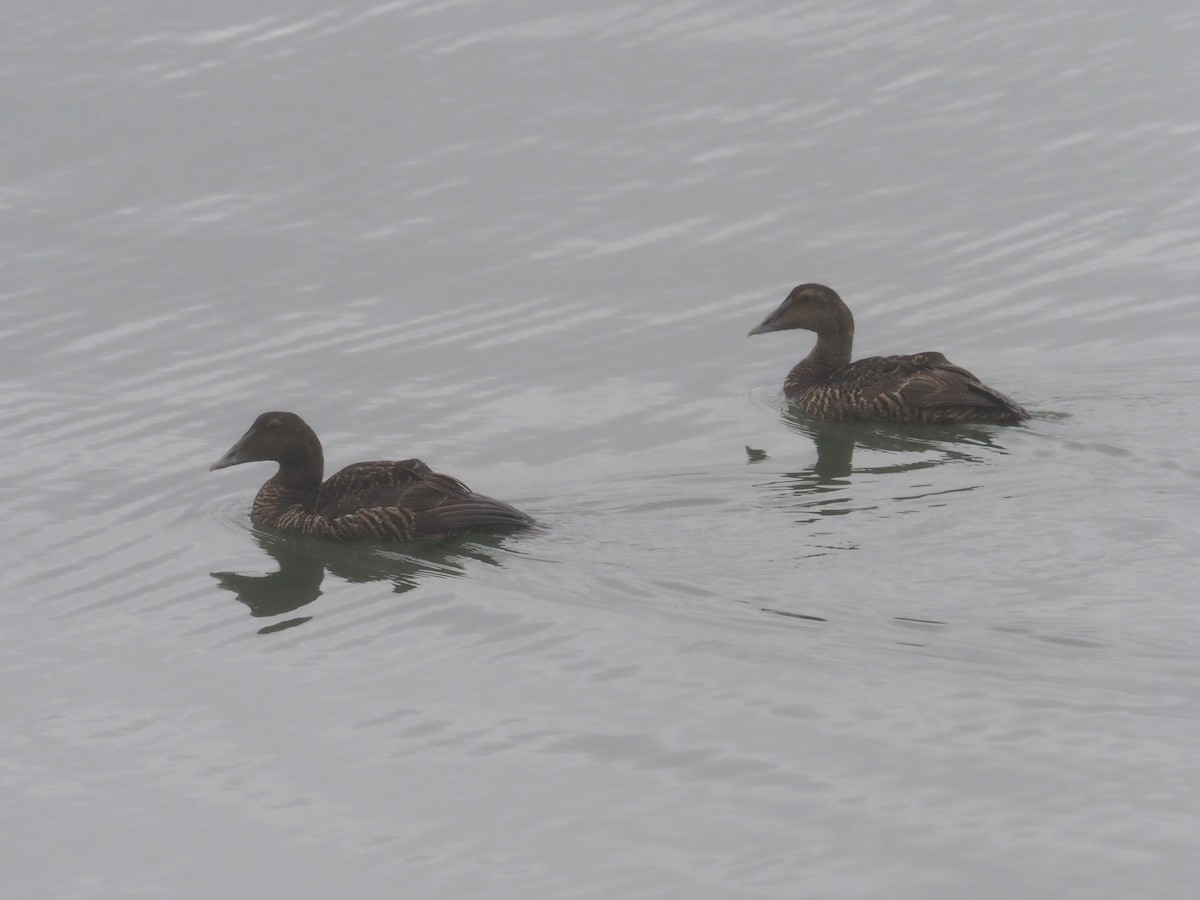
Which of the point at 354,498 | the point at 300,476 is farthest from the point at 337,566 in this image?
the point at 300,476

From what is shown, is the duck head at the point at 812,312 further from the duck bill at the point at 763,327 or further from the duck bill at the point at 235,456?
the duck bill at the point at 235,456

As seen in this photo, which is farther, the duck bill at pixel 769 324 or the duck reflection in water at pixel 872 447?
the duck bill at pixel 769 324

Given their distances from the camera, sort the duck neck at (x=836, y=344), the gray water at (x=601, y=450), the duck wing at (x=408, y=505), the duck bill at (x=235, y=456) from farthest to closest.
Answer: the duck neck at (x=836, y=344) → the duck bill at (x=235, y=456) → the duck wing at (x=408, y=505) → the gray water at (x=601, y=450)

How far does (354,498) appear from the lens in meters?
12.1

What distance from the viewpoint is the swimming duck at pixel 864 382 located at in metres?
13.7

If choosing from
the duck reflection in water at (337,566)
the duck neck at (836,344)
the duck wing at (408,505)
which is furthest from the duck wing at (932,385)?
the duck reflection in water at (337,566)

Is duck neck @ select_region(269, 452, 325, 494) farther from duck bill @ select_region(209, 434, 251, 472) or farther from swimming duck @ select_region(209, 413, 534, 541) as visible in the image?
duck bill @ select_region(209, 434, 251, 472)

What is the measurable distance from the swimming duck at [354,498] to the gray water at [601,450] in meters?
0.18

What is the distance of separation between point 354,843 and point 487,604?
9.48ft

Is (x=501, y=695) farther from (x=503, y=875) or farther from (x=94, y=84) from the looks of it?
(x=94, y=84)

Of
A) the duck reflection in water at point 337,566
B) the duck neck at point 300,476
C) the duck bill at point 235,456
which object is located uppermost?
the duck bill at point 235,456

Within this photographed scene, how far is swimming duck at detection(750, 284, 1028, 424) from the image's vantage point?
44.8 feet

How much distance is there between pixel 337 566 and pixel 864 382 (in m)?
4.30

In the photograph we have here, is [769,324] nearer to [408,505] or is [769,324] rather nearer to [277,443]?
[277,443]
